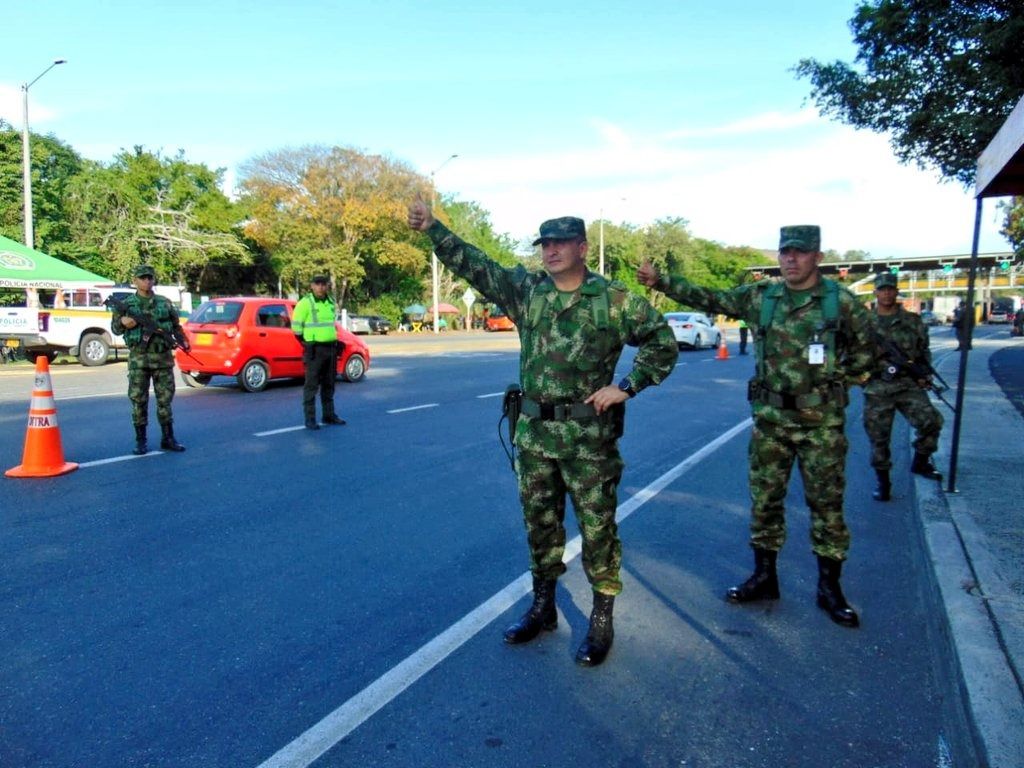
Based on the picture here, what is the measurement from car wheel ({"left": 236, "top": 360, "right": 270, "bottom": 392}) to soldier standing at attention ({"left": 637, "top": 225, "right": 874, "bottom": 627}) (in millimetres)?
10731

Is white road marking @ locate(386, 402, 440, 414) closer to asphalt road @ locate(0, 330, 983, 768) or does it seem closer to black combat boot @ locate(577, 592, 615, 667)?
asphalt road @ locate(0, 330, 983, 768)

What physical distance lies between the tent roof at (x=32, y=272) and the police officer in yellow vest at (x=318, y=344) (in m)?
13.7

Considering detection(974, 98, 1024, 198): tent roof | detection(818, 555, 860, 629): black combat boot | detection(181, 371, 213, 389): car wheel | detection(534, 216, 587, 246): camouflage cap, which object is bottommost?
detection(818, 555, 860, 629): black combat boot

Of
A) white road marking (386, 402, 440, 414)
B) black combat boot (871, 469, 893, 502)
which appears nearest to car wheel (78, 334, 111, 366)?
white road marking (386, 402, 440, 414)

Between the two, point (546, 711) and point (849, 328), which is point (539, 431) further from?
point (849, 328)

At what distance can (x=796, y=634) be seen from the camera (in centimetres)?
379

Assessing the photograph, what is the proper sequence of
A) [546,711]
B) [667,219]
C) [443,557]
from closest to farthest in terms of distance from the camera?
[546,711], [443,557], [667,219]

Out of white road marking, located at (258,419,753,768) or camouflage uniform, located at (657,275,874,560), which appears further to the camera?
camouflage uniform, located at (657,275,874,560)

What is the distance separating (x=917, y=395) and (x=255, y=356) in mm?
10649

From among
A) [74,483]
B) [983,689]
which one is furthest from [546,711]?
[74,483]

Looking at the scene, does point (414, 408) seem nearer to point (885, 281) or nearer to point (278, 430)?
point (278, 430)

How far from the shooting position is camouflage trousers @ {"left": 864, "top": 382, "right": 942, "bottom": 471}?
6.45 m

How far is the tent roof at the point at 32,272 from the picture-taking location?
19.8 meters

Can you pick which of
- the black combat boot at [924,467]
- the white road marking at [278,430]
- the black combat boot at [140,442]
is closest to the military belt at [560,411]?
the black combat boot at [924,467]
